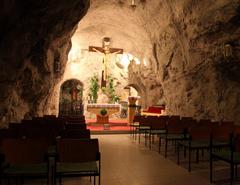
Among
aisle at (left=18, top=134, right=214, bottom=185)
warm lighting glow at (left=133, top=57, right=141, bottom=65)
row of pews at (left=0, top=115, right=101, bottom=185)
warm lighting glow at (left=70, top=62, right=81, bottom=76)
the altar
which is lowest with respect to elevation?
aisle at (left=18, top=134, right=214, bottom=185)

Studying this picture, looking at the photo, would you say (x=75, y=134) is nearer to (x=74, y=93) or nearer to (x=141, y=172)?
(x=141, y=172)

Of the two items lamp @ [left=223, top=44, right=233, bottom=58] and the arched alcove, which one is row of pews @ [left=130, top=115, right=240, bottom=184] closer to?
lamp @ [left=223, top=44, right=233, bottom=58]

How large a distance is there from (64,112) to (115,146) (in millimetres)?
11657

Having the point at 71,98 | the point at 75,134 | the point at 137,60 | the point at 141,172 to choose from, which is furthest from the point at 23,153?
the point at 71,98

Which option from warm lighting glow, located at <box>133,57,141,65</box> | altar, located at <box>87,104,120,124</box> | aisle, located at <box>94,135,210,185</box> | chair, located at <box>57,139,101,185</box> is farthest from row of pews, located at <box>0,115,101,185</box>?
warm lighting glow, located at <box>133,57,141,65</box>

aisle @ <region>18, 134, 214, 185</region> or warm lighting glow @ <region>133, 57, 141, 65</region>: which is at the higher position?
warm lighting glow @ <region>133, 57, 141, 65</region>

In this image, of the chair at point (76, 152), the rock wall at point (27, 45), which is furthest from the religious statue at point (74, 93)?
the chair at point (76, 152)

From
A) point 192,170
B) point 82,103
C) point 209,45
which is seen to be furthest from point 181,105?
point 82,103

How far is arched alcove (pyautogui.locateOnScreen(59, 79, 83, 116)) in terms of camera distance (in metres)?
19.2

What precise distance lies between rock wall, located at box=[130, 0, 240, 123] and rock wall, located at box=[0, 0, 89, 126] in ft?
12.5

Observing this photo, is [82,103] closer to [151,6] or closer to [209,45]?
[151,6]

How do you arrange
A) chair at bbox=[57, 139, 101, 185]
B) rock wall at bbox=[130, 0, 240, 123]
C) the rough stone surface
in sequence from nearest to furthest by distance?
chair at bbox=[57, 139, 101, 185] → the rough stone surface → rock wall at bbox=[130, 0, 240, 123]

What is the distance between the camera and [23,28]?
6531 mm

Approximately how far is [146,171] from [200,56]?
219 inches
